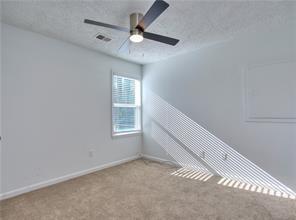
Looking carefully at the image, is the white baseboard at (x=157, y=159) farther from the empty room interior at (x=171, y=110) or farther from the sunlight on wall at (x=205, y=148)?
the sunlight on wall at (x=205, y=148)

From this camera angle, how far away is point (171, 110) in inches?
146

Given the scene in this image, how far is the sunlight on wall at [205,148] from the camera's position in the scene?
2.53 m

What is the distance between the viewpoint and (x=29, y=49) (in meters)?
2.50

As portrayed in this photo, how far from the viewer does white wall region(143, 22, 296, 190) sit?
2311 mm

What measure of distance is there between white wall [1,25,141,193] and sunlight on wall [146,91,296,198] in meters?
1.19

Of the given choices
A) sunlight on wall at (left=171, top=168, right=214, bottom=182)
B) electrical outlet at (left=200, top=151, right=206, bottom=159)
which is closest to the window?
sunlight on wall at (left=171, top=168, right=214, bottom=182)

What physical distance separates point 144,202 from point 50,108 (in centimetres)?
210

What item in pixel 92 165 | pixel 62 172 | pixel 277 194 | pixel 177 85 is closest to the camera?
pixel 277 194

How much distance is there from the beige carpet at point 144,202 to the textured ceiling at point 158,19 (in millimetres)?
2458

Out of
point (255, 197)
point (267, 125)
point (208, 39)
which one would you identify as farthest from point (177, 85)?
point (255, 197)

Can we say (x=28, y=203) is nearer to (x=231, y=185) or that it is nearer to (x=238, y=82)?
(x=231, y=185)

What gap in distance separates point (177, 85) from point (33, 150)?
2.93 metres

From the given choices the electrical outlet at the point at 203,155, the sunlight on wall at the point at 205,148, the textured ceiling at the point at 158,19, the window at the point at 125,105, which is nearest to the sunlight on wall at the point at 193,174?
the sunlight on wall at the point at 205,148

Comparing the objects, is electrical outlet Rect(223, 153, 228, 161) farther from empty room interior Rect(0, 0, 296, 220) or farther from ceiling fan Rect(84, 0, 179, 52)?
ceiling fan Rect(84, 0, 179, 52)
